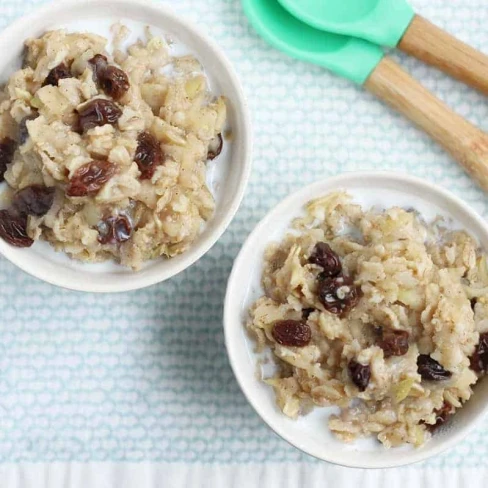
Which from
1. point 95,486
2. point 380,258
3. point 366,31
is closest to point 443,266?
point 380,258

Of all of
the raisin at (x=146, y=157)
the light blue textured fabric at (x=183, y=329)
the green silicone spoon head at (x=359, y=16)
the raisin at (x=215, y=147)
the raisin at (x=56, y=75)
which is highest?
the green silicone spoon head at (x=359, y=16)

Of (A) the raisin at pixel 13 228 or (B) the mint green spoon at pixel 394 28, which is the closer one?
(A) the raisin at pixel 13 228

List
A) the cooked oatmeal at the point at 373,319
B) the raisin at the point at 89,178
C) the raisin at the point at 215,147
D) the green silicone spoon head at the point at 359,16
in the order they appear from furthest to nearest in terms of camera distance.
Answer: the green silicone spoon head at the point at 359,16 < the raisin at the point at 215,147 < the cooked oatmeal at the point at 373,319 < the raisin at the point at 89,178

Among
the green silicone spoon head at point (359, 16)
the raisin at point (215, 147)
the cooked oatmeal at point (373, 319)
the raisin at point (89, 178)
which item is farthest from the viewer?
the green silicone spoon head at point (359, 16)

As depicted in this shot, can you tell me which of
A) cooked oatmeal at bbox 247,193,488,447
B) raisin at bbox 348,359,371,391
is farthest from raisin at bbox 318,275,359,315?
raisin at bbox 348,359,371,391

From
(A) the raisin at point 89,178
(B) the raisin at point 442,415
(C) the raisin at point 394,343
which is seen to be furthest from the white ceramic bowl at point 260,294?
(A) the raisin at point 89,178

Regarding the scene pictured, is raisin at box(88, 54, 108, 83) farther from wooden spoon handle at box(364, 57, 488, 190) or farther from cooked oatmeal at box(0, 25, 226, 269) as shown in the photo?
wooden spoon handle at box(364, 57, 488, 190)

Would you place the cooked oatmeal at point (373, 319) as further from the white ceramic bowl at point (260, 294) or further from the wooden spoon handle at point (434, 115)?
the wooden spoon handle at point (434, 115)
